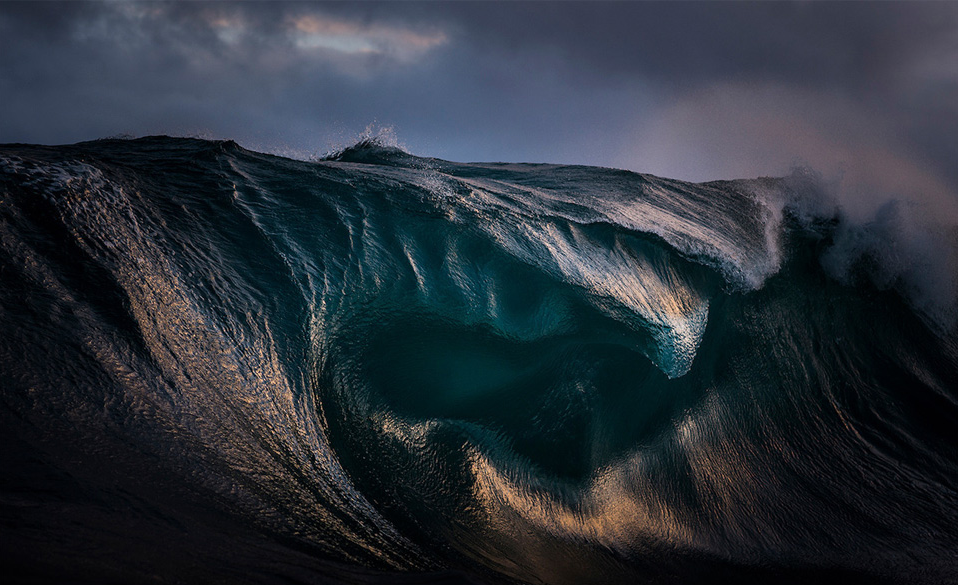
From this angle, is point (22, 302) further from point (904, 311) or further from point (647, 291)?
point (904, 311)

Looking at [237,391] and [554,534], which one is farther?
[554,534]

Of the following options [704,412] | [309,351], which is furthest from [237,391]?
[704,412]

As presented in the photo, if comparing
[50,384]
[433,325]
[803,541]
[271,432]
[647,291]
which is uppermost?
[647,291]

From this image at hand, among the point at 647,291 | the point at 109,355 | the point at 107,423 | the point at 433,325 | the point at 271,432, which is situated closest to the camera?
the point at 107,423

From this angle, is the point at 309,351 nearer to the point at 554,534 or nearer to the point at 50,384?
the point at 50,384

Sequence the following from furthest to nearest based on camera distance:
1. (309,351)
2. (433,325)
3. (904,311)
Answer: (904,311)
(433,325)
(309,351)

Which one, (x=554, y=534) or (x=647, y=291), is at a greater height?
(x=647, y=291)
